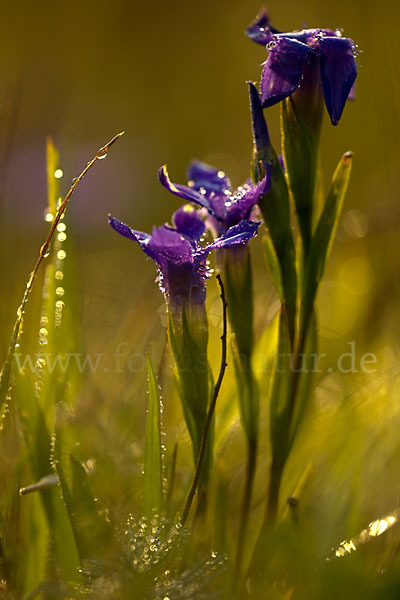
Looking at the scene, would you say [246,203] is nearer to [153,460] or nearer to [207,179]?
[207,179]

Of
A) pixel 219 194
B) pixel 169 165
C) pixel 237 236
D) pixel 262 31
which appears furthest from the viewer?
pixel 169 165

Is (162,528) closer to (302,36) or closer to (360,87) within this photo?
(302,36)

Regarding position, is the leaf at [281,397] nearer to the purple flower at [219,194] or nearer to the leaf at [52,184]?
the purple flower at [219,194]

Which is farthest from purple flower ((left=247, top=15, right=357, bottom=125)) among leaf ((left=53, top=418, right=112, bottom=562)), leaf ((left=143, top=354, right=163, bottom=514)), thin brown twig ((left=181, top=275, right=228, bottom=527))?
leaf ((left=53, top=418, right=112, bottom=562))

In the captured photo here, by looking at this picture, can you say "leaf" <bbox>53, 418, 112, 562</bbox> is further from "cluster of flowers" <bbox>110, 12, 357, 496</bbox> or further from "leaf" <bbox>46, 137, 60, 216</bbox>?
"leaf" <bbox>46, 137, 60, 216</bbox>

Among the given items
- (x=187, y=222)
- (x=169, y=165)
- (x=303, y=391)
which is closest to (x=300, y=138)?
(x=187, y=222)

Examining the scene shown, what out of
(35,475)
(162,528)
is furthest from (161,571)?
(35,475)
